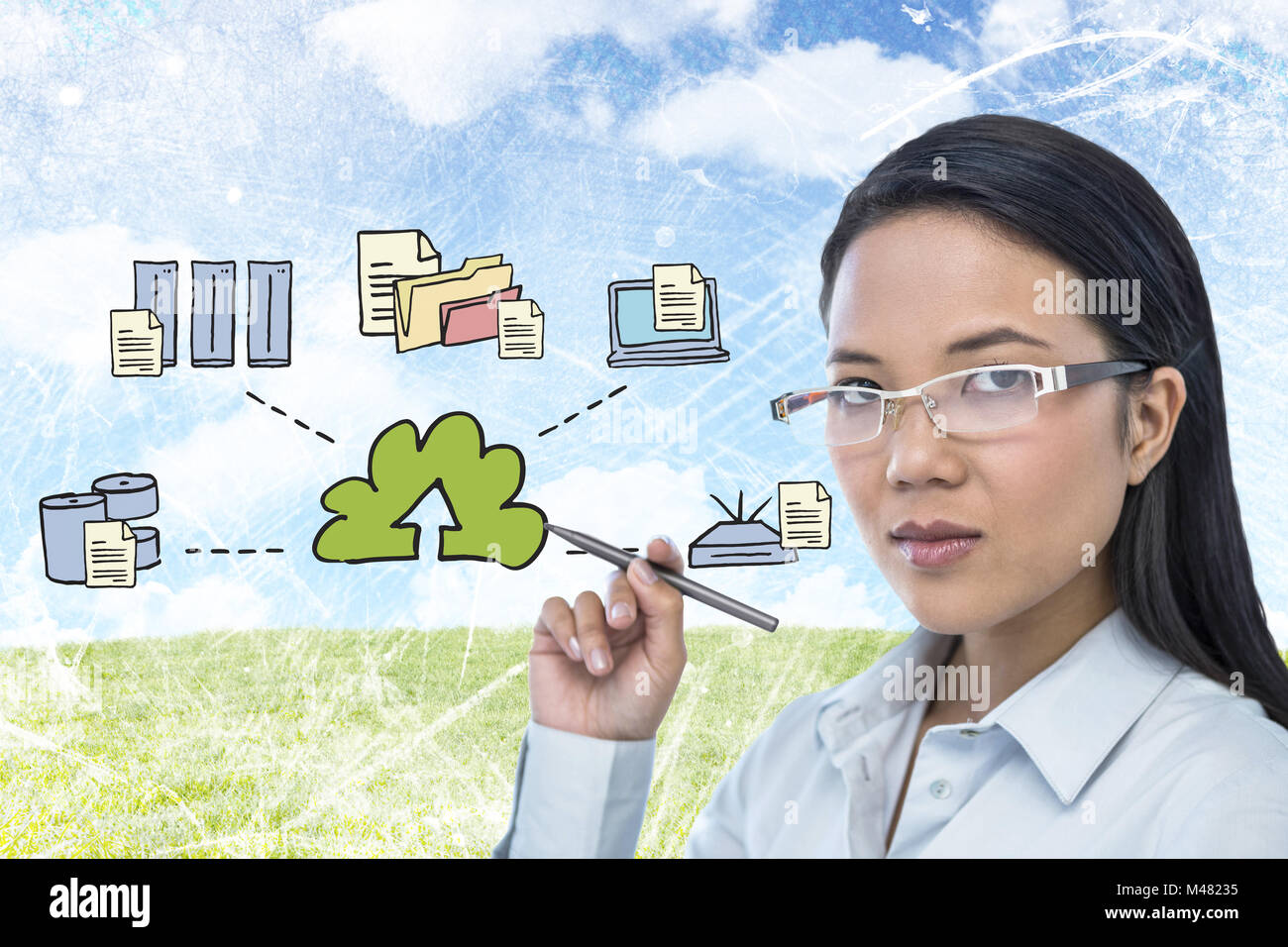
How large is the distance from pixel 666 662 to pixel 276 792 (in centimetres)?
219

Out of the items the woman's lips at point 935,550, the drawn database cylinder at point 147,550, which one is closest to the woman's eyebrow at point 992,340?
the woman's lips at point 935,550

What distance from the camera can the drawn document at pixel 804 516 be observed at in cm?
241

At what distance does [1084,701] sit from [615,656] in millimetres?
618

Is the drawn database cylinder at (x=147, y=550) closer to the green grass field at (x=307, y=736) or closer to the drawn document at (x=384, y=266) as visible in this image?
the green grass field at (x=307, y=736)

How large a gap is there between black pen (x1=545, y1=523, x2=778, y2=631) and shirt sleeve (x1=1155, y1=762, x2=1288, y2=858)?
49 cm

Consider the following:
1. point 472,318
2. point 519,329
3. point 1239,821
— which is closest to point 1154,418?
point 1239,821

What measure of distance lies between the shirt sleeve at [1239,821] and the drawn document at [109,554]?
2.73 meters

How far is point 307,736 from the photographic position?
328 centimetres

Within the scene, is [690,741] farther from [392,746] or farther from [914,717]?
[914,717]

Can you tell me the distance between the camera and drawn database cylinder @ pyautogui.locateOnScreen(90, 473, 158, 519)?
2.87 meters

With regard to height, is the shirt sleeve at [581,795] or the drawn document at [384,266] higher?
the drawn document at [384,266]

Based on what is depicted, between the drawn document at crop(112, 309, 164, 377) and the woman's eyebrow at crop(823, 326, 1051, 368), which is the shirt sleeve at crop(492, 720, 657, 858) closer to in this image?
the woman's eyebrow at crop(823, 326, 1051, 368)

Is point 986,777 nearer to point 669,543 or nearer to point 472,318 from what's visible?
point 669,543
